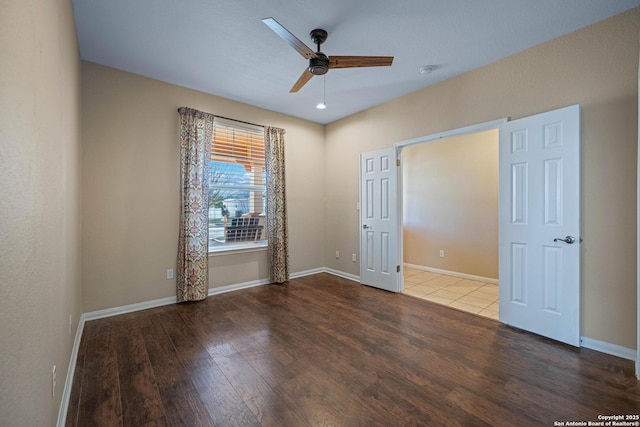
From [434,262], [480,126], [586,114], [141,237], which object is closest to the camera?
[586,114]

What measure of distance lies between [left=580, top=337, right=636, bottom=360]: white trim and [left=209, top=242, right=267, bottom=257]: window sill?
393cm

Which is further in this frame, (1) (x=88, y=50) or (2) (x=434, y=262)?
(2) (x=434, y=262)

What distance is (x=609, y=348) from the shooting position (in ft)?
7.50

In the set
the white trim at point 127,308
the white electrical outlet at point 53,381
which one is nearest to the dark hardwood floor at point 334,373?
the white trim at point 127,308

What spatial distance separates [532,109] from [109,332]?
490cm

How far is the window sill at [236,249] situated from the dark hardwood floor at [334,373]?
985 millimetres

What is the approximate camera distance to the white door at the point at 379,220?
397cm

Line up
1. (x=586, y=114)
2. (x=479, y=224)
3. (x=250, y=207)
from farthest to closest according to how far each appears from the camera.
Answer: (x=479, y=224) < (x=250, y=207) < (x=586, y=114)

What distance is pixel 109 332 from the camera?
2697mm

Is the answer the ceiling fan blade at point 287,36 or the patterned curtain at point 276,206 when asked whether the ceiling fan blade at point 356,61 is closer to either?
the ceiling fan blade at point 287,36

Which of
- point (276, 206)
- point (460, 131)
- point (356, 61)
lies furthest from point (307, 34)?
point (276, 206)

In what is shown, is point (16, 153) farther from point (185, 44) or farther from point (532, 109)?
point (532, 109)

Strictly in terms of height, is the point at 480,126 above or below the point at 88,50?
below

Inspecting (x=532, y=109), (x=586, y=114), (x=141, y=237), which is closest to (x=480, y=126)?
(x=532, y=109)
